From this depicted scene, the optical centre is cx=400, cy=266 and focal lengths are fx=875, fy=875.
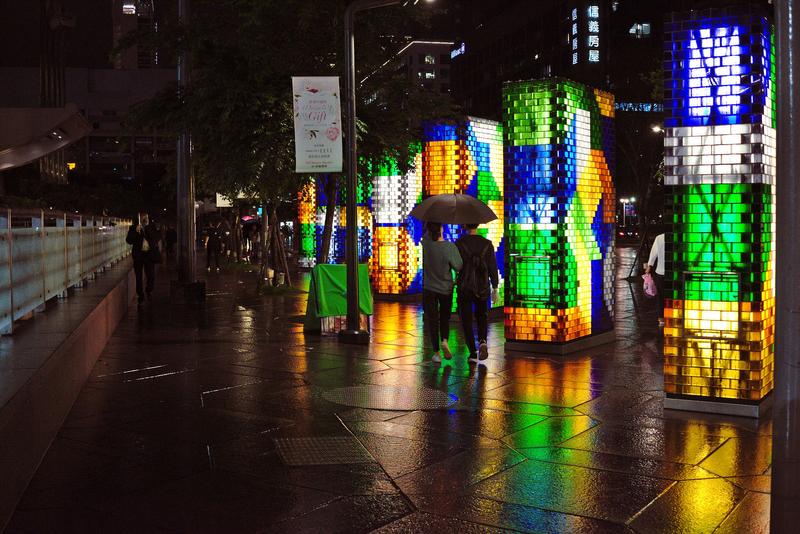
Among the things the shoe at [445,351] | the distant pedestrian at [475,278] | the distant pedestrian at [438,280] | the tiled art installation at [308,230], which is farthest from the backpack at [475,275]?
the tiled art installation at [308,230]

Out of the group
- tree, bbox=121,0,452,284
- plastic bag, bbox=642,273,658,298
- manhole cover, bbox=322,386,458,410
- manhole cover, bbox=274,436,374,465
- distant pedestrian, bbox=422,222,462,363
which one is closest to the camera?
manhole cover, bbox=274,436,374,465

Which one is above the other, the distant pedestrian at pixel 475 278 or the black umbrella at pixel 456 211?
the black umbrella at pixel 456 211

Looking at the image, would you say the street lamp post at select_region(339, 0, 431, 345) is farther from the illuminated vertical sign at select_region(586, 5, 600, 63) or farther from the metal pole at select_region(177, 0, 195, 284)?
the illuminated vertical sign at select_region(586, 5, 600, 63)

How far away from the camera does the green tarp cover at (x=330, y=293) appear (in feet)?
45.3

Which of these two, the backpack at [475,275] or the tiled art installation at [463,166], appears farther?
the tiled art installation at [463,166]

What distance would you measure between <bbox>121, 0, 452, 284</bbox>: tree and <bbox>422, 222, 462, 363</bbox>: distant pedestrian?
15.3 ft

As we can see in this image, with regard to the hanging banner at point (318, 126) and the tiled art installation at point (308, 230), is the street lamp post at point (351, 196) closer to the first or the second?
the hanging banner at point (318, 126)

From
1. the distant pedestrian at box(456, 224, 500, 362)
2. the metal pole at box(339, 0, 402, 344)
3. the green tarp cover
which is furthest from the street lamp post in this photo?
the distant pedestrian at box(456, 224, 500, 362)

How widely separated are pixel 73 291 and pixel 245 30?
5.22 meters

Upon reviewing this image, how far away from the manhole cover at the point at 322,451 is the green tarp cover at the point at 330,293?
6693 millimetres

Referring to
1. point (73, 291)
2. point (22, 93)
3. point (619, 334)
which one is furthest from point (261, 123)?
point (22, 93)

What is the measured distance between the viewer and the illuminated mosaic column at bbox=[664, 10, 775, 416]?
7.62m

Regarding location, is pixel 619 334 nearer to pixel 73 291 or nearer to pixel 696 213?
pixel 696 213

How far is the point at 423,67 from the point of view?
171 m
